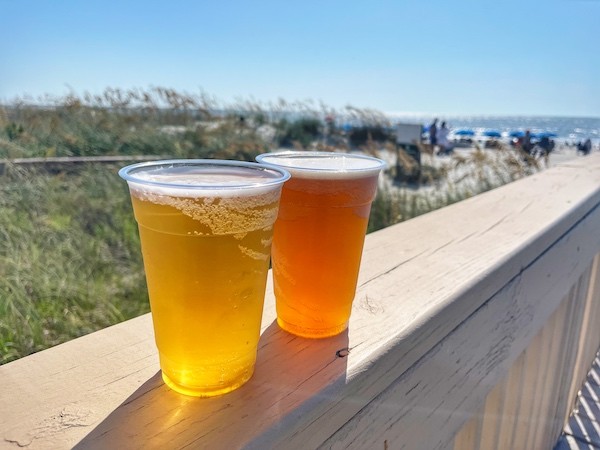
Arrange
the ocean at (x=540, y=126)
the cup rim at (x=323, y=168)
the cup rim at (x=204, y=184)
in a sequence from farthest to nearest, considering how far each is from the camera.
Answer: the ocean at (x=540, y=126)
the cup rim at (x=323, y=168)
the cup rim at (x=204, y=184)

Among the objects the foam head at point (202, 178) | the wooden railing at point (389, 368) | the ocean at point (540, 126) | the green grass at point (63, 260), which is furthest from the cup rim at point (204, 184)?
the ocean at point (540, 126)

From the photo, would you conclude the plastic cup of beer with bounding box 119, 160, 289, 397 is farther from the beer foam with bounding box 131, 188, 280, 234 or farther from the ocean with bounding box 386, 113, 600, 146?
the ocean with bounding box 386, 113, 600, 146

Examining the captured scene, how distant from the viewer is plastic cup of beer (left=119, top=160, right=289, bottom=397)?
0.47 metres

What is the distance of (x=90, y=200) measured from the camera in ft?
10.9

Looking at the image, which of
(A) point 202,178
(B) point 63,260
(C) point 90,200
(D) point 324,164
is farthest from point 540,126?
(A) point 202,178

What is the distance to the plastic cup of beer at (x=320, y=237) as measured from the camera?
0.62 meters

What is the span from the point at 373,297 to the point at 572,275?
3.12ft

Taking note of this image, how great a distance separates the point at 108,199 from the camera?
132 inches

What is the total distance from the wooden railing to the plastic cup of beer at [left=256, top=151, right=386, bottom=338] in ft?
0.14

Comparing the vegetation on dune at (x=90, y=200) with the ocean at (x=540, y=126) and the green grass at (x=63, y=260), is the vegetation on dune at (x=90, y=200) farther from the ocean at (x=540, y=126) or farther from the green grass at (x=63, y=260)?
the ocean at (x=540, y=126)

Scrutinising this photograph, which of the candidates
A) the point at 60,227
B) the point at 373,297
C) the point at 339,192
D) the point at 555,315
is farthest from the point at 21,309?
the point at 555,315

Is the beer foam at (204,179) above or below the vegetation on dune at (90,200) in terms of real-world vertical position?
above

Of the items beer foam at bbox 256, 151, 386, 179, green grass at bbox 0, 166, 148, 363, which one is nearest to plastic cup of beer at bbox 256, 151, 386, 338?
beer foam at bbox 256, 151, 386, 179

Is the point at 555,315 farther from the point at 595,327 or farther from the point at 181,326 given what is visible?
the point at 181,326
